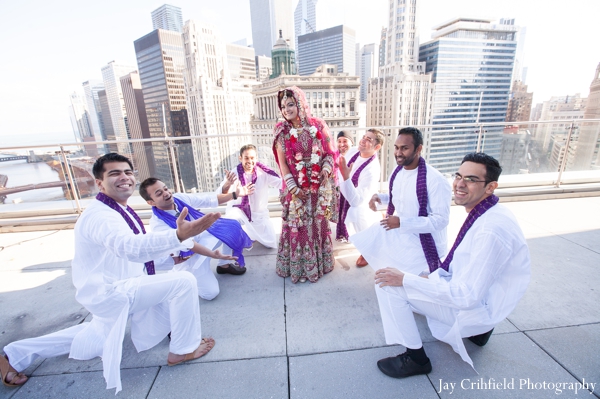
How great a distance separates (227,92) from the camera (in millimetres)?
74375

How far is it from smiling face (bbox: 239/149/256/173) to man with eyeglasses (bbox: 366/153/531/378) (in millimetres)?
2301

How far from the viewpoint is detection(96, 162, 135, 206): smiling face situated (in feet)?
6.24

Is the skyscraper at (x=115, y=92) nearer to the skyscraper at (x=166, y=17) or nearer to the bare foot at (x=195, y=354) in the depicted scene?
the skyscraper at (x=166, y=17)

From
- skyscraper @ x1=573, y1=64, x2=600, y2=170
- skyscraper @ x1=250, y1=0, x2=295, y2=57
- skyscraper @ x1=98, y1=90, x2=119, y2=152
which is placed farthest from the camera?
skyscraper @ x1=250, y1=0, x2=295, y2=57

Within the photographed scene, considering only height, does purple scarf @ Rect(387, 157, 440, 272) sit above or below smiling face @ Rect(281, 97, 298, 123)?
below

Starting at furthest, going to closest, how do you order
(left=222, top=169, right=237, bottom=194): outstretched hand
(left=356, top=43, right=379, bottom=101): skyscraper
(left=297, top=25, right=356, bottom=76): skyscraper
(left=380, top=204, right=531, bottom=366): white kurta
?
(left=356, top=43, right=379, bottom=101): skyscraper < (left=297, top=25, right=356, bottom=76): skyscraper < (left=222, top=169, right=237, bottom=194): outstretched hand < (left=380, top=204, right=531, bottom=366): white kurta

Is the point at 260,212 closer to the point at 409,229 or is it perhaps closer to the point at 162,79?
the point at 409,229

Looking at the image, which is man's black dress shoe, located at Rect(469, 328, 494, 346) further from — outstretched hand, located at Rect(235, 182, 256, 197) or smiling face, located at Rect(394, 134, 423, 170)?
outstretched hand, located at Rect(235, 182, 256, 197)

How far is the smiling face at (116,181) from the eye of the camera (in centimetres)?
190

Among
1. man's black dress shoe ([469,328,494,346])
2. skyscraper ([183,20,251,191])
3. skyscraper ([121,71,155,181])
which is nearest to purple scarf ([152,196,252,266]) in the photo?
man's black dress shoe ([469,328,494,346])

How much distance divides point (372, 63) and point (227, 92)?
12829 cm

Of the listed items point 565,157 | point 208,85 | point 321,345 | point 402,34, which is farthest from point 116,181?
point 402,34

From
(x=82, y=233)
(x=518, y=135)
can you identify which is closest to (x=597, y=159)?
(x=518, y=135)

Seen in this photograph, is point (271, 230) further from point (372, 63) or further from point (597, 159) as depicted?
point (372, 63)
